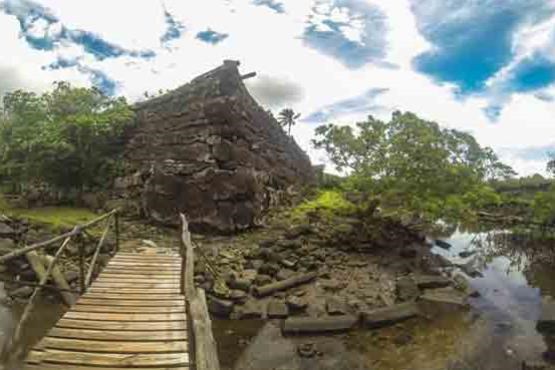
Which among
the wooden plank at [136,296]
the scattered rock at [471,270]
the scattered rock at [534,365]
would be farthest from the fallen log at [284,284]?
the scattered rock at [471,270]

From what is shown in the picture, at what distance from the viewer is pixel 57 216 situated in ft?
51.7

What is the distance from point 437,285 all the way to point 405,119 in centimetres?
647

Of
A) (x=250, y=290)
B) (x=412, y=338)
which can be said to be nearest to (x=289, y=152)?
(x=250, y=290)

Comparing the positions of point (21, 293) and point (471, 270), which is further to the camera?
point (471, 270)

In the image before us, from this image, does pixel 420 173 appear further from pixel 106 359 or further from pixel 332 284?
pixel 106 359

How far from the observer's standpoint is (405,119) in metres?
15.3

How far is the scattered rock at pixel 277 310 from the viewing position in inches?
386

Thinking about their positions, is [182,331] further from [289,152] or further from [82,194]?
[289,152]

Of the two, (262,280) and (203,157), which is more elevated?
(203,157)

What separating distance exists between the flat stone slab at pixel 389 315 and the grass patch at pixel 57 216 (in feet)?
35.0

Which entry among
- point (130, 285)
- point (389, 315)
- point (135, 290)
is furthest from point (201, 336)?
point (389, 315)

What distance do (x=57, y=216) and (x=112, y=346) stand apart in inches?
536

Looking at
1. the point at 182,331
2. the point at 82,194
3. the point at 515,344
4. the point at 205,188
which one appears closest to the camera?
the point at 182,331

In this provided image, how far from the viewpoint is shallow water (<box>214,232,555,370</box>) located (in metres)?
7.88
